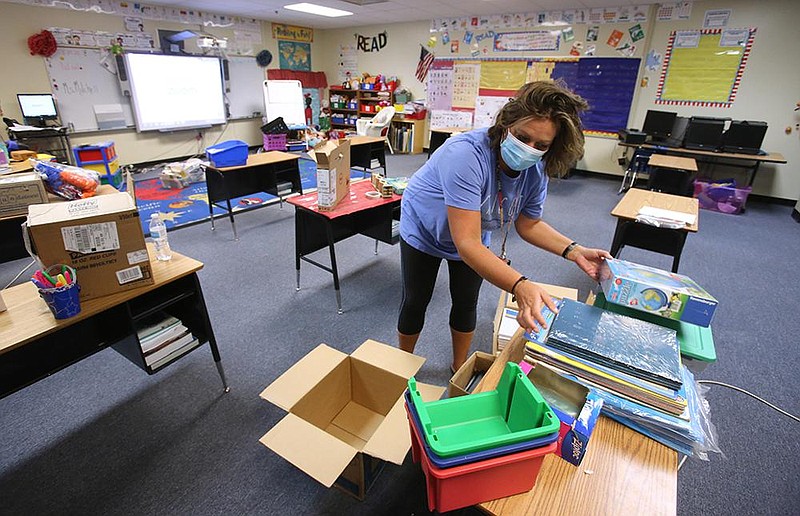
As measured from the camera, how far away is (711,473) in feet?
5.13

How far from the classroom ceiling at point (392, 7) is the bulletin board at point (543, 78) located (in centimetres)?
77

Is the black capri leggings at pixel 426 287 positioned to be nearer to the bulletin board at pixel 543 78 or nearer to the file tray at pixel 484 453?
the file tray at pixel 484 453

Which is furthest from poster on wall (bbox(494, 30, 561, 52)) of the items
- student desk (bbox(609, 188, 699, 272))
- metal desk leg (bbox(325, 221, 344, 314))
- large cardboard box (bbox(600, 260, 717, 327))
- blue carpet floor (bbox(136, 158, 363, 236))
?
large cardboard box (bbox(600, 260, 717, 327))

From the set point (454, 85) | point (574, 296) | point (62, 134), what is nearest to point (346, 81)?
point (454, 85)

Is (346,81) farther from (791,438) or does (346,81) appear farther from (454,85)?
(791,438)

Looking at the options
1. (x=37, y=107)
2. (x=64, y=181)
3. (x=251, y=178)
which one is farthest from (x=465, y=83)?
(x=64, y=181)

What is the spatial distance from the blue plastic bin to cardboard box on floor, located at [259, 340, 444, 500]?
2.47 m

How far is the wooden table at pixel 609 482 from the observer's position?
27.3 inches

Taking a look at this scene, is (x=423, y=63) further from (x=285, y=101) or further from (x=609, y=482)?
(x=609, y=482)

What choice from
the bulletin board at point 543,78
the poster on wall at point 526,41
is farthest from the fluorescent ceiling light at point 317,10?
the poster on wall at point 526,41

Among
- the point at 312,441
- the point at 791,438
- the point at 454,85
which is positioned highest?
the point at 454,85

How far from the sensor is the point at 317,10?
6.35 m

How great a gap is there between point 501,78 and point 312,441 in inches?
278

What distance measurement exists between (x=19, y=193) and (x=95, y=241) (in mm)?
1451
